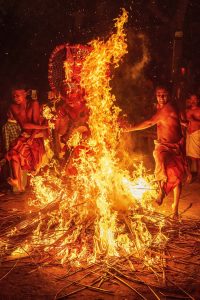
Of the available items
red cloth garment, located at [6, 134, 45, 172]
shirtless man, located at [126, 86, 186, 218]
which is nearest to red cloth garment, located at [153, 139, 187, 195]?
shirtless man, located at [126, 86, 186, 218]

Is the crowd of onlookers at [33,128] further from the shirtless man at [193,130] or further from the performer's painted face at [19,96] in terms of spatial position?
the shirtless man at [193,130]

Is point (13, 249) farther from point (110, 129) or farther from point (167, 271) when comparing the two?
point (110, 129)

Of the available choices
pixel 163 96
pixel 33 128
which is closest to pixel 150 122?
pixel 163 96

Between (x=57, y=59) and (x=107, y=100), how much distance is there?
69.8 inches

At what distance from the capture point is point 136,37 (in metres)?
16.1

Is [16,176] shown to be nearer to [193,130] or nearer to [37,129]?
[37,129]

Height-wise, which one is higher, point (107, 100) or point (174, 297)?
point (107, 100)

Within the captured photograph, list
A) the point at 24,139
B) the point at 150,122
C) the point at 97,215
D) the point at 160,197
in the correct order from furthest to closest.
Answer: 1. the point at 24,139
2. the point at 160,197
3. the point at 150,122
4. the point at 97,215

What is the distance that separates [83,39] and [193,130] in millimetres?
7554

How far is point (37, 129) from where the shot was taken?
27.6 ft

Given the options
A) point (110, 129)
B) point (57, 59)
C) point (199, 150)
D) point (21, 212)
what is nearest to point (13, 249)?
point (21, 212)

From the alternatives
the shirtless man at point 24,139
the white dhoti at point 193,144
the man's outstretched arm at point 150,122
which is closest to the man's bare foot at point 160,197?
the man's outstretched arm at point 150,122

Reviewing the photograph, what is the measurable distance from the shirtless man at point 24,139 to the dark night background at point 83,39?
6388 millimetres

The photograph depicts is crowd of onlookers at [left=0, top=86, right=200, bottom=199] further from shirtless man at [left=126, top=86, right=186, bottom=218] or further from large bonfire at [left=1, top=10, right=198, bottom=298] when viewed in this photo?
shirtless man at [left=126, top=86, right=186, bottom=218]
